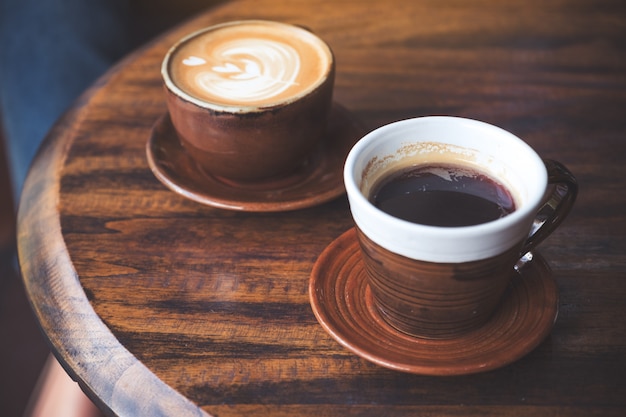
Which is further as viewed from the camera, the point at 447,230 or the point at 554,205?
the point at 554,205

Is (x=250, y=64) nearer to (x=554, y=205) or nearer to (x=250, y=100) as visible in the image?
(x=250, y=100)

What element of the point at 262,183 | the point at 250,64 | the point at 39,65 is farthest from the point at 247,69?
the point at 39,65

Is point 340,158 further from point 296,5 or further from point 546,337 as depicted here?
point 296,5

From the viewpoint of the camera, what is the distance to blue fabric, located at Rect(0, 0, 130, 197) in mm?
A: 1394

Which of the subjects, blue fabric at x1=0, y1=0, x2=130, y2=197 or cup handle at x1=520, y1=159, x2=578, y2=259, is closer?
cup handle at x1=520, y1=159, x2=578, y2=259

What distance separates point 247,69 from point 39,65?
80cm

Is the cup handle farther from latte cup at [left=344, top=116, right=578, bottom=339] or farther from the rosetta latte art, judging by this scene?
the rosetta latte art

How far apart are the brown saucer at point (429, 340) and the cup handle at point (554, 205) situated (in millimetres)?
38

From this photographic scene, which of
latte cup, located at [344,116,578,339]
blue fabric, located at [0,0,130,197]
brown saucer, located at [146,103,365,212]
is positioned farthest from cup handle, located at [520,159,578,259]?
blue fabric, located at [0,0,130,197]

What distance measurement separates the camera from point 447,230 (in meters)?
0.48

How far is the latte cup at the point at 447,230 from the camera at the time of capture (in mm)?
493

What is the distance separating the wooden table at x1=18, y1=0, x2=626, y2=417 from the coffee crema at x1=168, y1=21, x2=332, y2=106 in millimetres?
117

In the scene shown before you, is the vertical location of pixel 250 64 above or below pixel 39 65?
above

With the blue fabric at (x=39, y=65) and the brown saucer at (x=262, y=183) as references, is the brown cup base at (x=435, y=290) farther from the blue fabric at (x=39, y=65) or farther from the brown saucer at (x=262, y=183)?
the blue fabric at (x=39, y=65)
